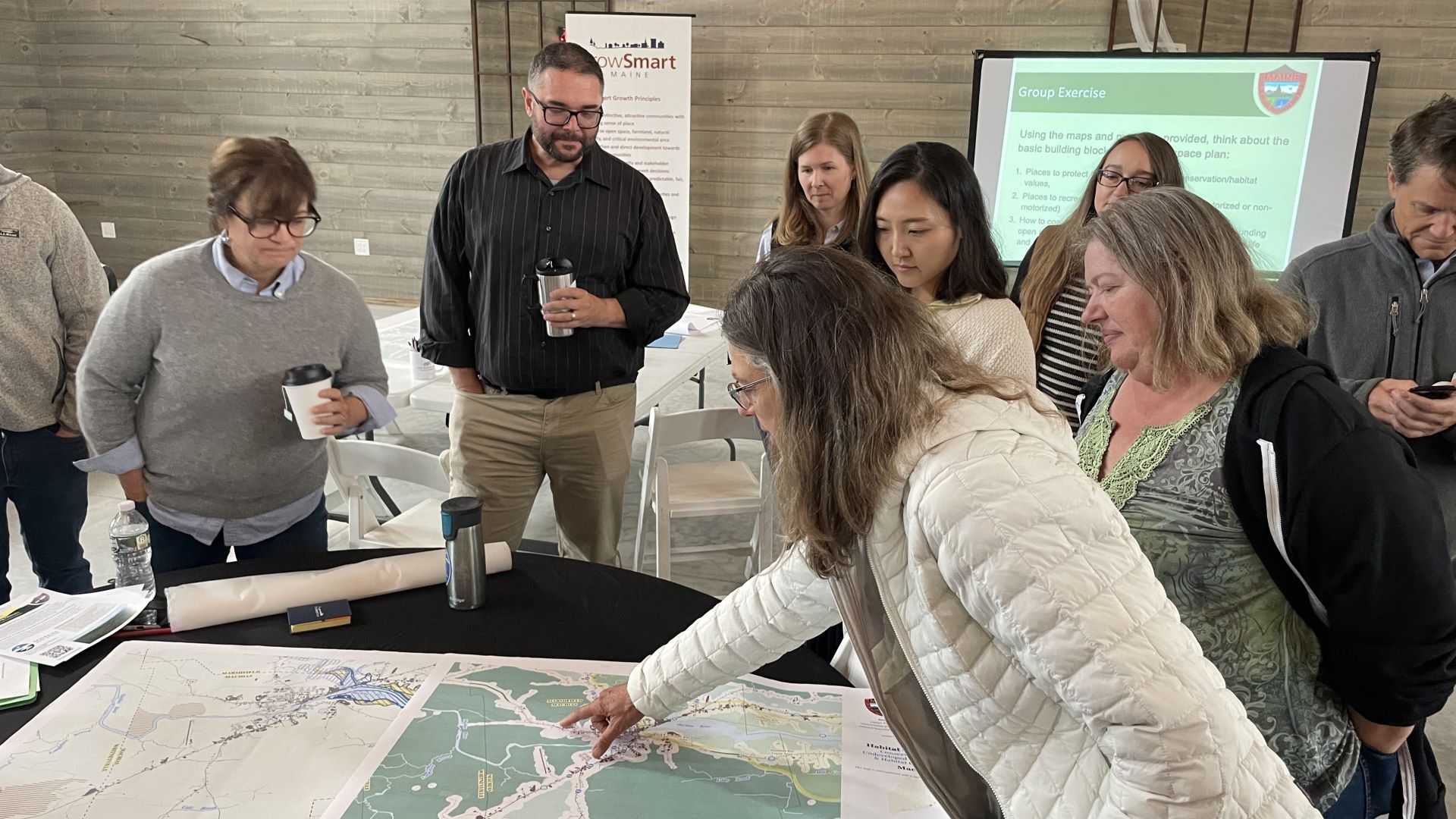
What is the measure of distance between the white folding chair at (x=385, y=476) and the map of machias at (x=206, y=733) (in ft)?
3.01

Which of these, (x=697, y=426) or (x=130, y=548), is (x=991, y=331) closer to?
(x=697, y=426)

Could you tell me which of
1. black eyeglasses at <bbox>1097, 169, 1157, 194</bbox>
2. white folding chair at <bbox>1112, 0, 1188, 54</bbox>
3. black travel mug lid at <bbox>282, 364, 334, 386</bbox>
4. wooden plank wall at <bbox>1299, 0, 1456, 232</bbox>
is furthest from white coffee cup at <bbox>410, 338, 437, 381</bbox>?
wooden plank wall at <bbox>1299, 0, 1456, 232</bbox>

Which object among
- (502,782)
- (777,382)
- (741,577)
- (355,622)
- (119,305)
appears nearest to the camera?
(777,382)

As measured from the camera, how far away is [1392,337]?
6.66 feet

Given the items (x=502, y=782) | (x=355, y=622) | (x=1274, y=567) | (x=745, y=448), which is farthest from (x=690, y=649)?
(x=745, y=448)

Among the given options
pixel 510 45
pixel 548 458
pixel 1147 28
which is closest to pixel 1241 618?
pixel 548 458

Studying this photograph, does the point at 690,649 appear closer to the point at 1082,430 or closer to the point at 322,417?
the point at 1082,430

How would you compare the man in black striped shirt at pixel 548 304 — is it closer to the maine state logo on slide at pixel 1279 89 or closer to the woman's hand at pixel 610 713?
the woman's hand at pixel 610 713

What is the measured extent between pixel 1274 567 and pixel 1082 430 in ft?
1.42

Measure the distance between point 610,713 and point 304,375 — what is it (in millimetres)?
1007

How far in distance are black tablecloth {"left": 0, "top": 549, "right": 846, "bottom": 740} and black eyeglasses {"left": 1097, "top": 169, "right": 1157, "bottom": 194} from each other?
1.62 metres


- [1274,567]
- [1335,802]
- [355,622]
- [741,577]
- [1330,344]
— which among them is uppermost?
[1330,344]

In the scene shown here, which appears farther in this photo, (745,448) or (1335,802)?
→ (745,448)

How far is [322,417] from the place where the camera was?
193 centimetres
